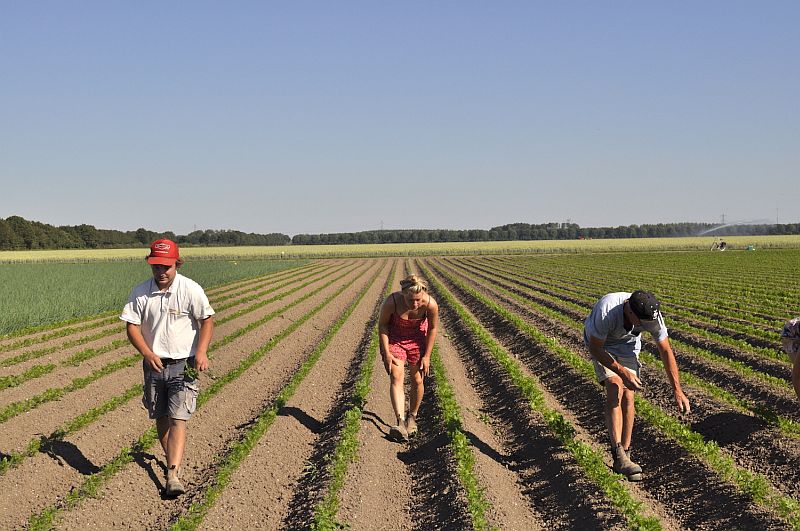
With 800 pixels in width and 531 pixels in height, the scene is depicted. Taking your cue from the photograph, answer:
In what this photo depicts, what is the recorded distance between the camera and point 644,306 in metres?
5.37

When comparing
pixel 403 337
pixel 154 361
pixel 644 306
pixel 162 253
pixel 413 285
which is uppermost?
pixel 162 253

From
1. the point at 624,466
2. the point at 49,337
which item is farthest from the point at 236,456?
the point at 49,337

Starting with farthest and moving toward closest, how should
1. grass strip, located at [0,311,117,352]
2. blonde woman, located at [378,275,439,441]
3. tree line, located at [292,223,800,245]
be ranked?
tree line, located at [292,223,800,245] → grass strip, located at [0,311,117,352] → blonde woman, located at [378,275,439,441]

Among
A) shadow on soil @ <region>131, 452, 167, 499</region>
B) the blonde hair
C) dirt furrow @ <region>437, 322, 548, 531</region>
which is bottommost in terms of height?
dirt furrow @ <region>437, 322, 548, 531</region>

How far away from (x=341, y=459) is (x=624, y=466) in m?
2.54

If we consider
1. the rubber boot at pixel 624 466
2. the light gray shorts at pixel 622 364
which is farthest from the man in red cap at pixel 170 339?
the rubber boot at pixel 624 466

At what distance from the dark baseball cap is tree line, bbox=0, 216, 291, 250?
9034cm

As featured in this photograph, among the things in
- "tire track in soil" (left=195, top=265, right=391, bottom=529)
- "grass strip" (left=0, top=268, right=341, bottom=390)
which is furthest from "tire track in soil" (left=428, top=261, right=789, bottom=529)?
"grass strip" (left=0, top=268, right=341, bottom=390)

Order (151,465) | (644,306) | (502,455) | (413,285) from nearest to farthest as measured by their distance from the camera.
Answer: (644,306) → (413,285) → (151,465) → (502,455)

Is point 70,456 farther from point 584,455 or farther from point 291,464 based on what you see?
point 584,455

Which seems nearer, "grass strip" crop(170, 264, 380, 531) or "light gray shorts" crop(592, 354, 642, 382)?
"grass strip" crop(170, 264, 380, 531)

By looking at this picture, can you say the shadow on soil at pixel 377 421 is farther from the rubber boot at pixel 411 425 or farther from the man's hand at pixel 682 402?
the man's hand at pixel 682 402

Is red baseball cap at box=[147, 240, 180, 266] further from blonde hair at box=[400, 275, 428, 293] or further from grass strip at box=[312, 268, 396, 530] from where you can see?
grass strip at box=[312, 268, 396, 530]

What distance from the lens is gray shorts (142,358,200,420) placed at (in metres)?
5.79
